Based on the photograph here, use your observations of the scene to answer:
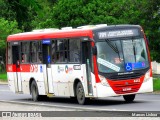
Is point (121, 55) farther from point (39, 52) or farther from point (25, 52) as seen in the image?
point (25, 52)

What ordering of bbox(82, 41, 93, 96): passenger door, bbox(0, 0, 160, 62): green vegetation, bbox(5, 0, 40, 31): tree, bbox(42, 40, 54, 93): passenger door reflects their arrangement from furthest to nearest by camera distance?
bbox(42, 40, 54, 93): passenger door
bbox(82, 41, 93, 96): passenger door
bbox(0, 0, 160, 62): green vegetation
bbox(5, 0, 40, 31): tree

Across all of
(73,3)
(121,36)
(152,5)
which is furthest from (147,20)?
(121,36)

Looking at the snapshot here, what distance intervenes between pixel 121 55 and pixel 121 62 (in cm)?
26

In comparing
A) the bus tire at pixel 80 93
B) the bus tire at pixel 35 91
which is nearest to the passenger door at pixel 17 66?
the bus tire at pixel 35 91

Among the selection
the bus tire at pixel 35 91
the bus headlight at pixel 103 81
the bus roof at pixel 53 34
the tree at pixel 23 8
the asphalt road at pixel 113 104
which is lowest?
the asphalt road at pixel 113 104

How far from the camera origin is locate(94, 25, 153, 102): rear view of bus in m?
22.5

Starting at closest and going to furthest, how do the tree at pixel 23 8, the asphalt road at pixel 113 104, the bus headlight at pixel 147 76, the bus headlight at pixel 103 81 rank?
the tree at pixel 23 8, the asphalt road at pixel 113 104, the bus headlight at pixel 103 81, the bus headlight at pixel 147 76

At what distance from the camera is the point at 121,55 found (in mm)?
22875

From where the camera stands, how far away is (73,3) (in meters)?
53.2

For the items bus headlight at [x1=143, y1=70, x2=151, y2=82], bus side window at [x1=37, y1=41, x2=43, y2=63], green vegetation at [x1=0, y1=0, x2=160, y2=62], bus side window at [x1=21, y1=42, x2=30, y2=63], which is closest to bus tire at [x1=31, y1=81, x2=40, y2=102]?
bus side window at [x1=21, y1=42, x2=30, y2=63]

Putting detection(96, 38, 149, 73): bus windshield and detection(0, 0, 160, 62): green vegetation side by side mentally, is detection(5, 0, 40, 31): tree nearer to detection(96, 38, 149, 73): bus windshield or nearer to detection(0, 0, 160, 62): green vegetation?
detection(0, 0, 160, 62): green vegetation

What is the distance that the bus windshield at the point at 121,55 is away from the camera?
22.6 meters

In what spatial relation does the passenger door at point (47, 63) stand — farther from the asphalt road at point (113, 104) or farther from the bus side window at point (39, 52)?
the asphalt road at point (113, 104)

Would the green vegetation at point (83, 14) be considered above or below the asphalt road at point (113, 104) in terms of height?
Result: above
